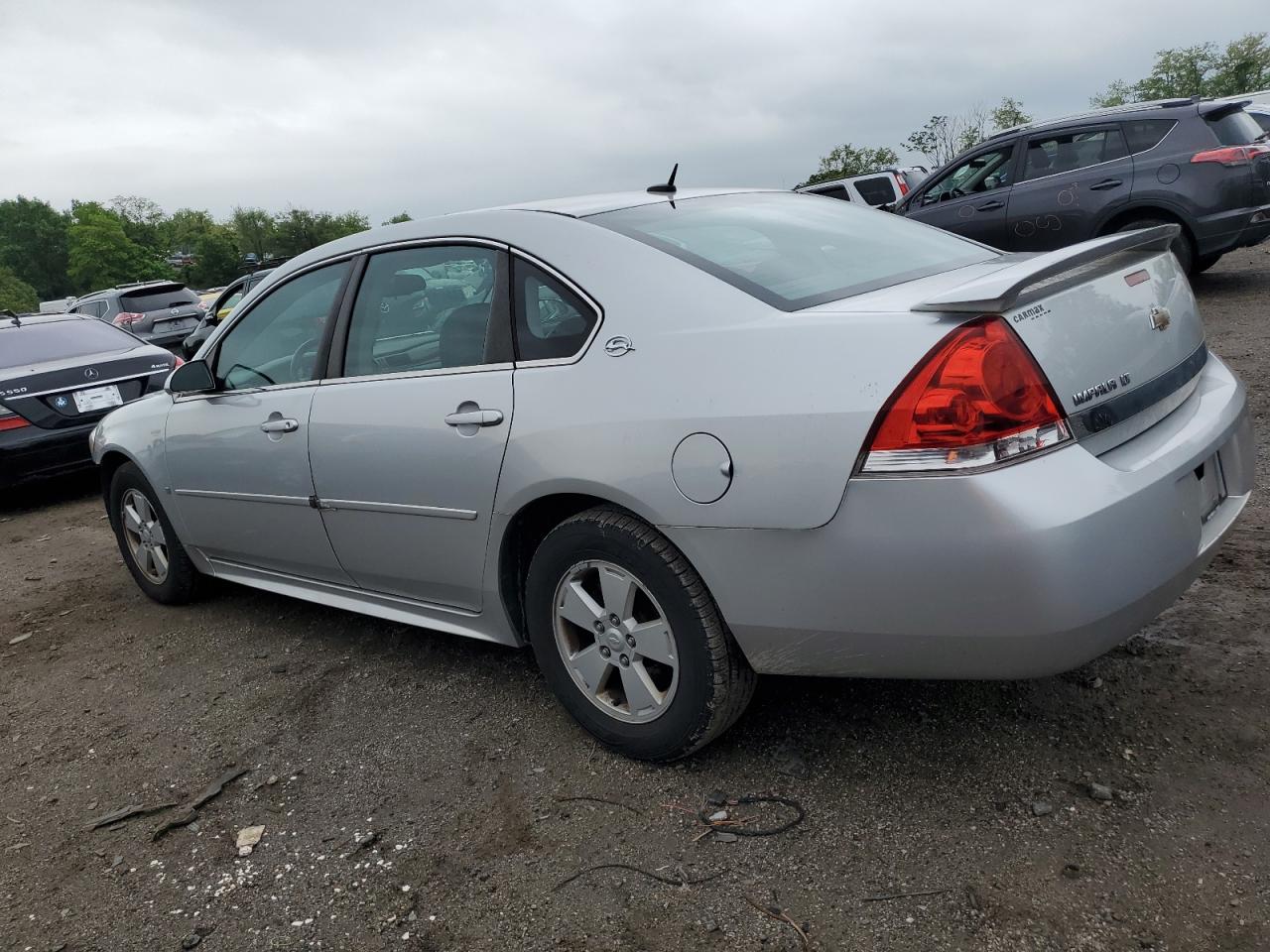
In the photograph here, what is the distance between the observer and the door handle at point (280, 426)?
345 cm

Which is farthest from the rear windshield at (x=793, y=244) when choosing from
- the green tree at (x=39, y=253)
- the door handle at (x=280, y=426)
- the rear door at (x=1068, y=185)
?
the green tree at (x=39, y=253)

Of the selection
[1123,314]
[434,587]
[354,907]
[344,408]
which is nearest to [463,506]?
[434,587]

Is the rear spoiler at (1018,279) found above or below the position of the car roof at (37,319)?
below

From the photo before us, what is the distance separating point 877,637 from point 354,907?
135 cm

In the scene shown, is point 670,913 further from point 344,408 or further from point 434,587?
point 344,408

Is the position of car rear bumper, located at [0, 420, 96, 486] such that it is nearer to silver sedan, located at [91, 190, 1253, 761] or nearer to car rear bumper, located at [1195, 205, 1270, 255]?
silver sedan, located at [91, 190, 1253, 761]

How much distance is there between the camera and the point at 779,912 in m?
A: 2.13

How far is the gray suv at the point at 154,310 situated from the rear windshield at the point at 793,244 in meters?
14.6

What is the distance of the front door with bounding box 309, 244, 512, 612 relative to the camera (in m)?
2.87

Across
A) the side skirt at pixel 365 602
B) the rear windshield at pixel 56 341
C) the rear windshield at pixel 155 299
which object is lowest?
the side skirt at pixel 365 602

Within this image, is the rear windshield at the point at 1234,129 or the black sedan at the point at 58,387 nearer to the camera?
the black sedan at the point at 58,387

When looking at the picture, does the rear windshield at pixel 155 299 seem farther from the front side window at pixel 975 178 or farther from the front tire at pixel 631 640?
the front tire at pixel 631 640

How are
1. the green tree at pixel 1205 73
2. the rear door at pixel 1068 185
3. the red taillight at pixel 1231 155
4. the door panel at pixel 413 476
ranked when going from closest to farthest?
1. the door panel at pixel 413 476
2. the red taillight at pixel 1231 155
3. the rear door at pixel 1068 185
4. the green tree at pixel 1205 73

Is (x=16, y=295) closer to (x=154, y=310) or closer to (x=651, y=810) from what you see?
(x=154, y=310)
